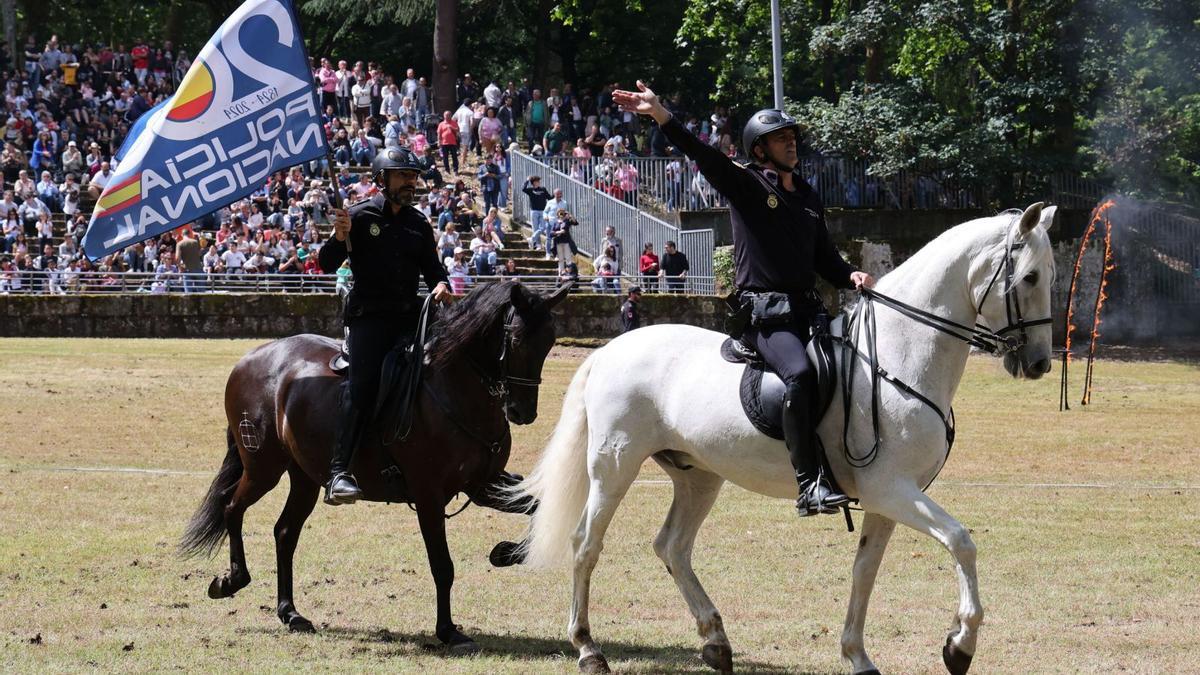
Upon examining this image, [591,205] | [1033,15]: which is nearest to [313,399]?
[591,205]

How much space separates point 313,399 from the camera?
384 inches

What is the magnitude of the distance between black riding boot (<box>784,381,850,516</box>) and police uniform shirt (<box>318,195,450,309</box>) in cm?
276

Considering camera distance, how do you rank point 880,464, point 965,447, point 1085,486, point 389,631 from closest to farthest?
point 880,464 → point 389,631 → point 1085,486 → point 965,447

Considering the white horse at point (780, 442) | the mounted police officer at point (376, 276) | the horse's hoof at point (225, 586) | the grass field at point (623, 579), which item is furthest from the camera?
the horse's hoof at point (225, 586)

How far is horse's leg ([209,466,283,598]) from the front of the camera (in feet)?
32.7

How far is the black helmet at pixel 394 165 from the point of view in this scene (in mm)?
9547

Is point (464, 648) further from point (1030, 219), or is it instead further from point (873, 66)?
point (873, 66)

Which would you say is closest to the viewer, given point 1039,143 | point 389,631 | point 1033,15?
point 389,631

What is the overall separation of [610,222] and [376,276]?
26382 millimetres

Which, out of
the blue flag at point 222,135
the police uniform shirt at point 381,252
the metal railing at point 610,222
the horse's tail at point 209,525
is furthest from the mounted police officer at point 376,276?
the metal railing at point 610,222

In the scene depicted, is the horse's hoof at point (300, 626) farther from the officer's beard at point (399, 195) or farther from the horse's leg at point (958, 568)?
the horse's leg at point (958, 568)

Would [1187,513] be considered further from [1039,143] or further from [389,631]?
[1039,143]

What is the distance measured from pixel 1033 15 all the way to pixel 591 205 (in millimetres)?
11328

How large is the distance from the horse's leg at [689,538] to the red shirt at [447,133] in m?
31.1
